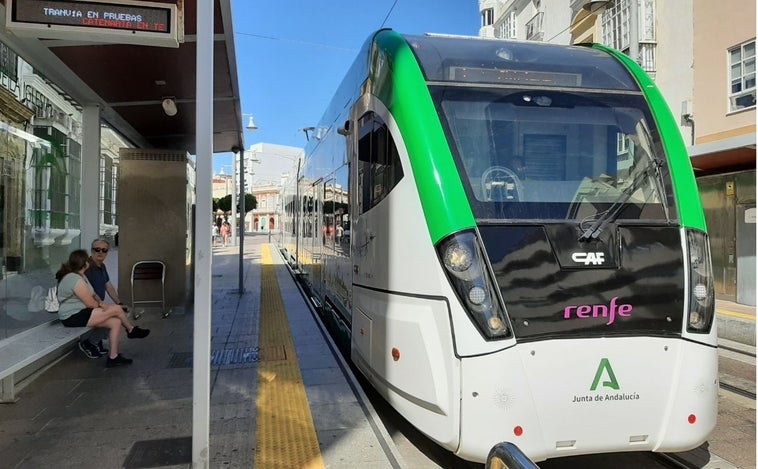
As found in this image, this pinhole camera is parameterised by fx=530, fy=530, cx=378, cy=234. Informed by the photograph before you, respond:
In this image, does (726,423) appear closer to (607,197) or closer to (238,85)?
(607,197)

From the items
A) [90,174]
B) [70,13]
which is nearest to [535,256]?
[70,13]

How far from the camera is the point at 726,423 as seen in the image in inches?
182

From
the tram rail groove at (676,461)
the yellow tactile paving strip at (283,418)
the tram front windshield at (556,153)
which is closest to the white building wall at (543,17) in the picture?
the tram front windshield at (556,153)

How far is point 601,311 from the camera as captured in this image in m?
3.20

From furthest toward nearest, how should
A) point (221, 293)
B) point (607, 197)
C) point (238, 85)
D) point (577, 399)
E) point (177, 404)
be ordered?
point (221, 293) < point (238, 85) < point (177, 404) < point (607, 197) < point (577, 399)

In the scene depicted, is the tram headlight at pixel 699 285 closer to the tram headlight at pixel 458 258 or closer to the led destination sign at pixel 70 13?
the tram headlight at pixel 458 258

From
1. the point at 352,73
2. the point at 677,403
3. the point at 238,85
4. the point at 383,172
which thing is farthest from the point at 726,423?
the point at 238,85

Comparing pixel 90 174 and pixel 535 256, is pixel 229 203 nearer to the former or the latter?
pixel 90 174

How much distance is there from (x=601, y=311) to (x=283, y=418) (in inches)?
97.3

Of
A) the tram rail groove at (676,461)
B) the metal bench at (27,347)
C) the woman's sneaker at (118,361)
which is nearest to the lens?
the tram rail groove at (676,461)

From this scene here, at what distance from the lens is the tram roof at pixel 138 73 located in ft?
16.5

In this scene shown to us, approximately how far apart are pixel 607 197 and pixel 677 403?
1.34 m

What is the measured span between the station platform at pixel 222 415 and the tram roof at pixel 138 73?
3.18 meters

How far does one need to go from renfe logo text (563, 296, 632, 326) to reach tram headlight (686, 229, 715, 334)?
0.43m
